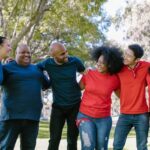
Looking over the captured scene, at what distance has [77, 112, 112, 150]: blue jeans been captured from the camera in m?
7.23

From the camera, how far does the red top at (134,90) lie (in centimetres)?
735

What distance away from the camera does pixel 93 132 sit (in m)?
7.25

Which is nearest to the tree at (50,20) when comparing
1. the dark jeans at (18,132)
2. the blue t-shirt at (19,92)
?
the blue t-shirt at (19,92)

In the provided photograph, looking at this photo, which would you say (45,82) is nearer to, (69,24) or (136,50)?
(136,50)

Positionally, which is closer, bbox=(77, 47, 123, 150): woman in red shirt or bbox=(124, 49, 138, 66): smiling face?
bbox=(77, 47, 123, 150): woman in red shirt

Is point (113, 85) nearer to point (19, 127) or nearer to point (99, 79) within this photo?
point (99, 79)

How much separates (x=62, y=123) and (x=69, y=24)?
40.9 feet

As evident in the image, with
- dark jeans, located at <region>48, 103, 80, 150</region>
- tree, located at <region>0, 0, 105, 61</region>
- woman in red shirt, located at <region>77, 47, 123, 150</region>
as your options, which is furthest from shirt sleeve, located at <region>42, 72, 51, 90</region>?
tree, located at <region>0, 0, 105, 61</region>

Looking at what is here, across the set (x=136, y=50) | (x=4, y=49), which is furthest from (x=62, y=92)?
(x=136, y=50)

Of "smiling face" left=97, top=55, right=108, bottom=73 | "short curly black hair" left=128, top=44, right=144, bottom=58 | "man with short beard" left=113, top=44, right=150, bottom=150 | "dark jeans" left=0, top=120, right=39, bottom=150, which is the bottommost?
"dark jeans" left=0, top=120, right=39, bottom=150

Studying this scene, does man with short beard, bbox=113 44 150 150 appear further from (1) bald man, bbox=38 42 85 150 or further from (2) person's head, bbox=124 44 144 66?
(1) bald man, bbox=38 42 85 150

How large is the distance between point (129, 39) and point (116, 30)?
4.48 feet

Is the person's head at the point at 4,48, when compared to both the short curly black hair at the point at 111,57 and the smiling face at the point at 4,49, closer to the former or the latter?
the smiling face at the point at 4,49

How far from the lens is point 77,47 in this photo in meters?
26.9
